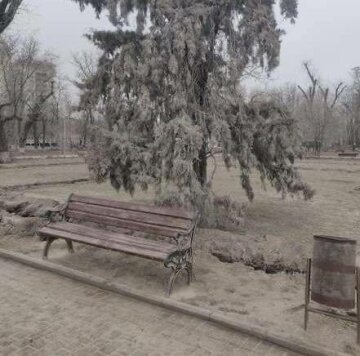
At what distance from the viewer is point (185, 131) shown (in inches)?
267

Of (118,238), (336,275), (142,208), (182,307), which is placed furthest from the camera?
(142,208)

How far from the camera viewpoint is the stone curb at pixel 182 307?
3689 mm

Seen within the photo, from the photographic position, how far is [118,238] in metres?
5.55

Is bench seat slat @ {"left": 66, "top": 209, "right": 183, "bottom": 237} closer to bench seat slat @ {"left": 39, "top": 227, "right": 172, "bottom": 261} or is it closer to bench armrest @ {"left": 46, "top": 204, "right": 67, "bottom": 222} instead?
bench armrest @ {"left": 46, "top": 204, "right": 67, "bottom": 222}

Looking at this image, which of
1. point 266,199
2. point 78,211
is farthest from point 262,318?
point 266,199

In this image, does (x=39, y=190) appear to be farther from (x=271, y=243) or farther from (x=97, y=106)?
(x=271, y=243)

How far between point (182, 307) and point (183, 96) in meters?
4.11

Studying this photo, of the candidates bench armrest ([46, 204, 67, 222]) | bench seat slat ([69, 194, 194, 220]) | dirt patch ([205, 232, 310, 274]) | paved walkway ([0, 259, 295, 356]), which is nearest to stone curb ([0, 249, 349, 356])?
paved walkway ([0, 259, 295, 356])

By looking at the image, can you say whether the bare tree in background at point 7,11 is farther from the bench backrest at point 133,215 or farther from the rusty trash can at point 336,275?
the rusty trash can at point 336,275

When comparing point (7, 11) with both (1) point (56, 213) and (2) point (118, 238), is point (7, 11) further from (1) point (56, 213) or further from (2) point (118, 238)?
(2) point (118, 238)

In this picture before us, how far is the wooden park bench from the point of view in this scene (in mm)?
5021

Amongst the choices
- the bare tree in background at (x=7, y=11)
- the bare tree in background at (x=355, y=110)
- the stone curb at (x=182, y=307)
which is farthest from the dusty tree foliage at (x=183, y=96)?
the bare tree in background at (x=355, y=110)

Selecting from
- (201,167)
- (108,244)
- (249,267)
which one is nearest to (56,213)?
(108,244)

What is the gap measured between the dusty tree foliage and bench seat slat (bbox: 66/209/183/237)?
3.98ft
